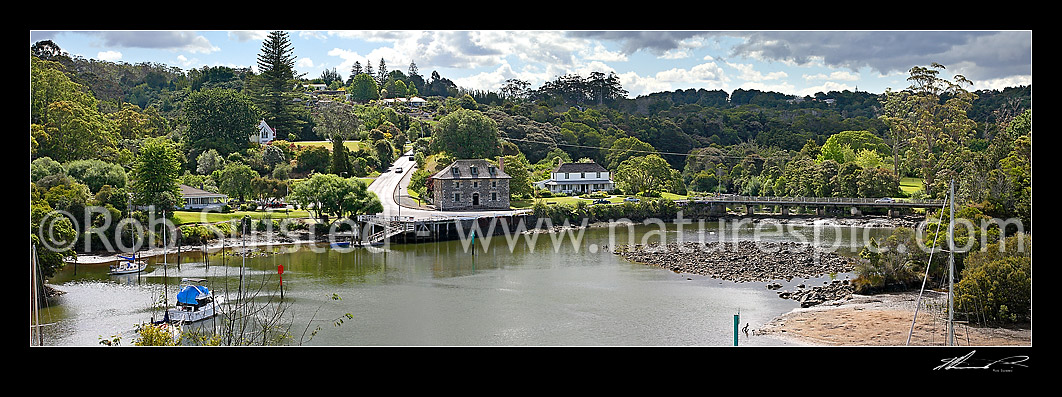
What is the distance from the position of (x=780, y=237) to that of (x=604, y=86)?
139ft

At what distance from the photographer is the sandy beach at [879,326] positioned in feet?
39.5

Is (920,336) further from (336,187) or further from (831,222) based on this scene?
(831,222)

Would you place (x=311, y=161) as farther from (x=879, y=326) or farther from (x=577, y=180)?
(x=879, y=326)

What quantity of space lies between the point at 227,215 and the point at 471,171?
→ 8895mm

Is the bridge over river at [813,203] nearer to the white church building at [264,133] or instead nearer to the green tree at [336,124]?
the green tree at [336,124]

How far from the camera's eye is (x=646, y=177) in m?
37.9

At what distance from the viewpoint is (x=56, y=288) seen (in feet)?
55.1

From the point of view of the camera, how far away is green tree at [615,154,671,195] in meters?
37.7

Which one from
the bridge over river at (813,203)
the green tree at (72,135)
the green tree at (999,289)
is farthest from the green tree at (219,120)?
the green tree at (999,289)

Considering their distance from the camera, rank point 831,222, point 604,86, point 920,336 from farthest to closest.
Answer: point 604,86 → point 831,222 → point 920,336

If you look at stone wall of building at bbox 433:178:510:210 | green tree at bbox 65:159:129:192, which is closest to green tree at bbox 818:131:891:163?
stone wall of building at bbox 433:178:510:210

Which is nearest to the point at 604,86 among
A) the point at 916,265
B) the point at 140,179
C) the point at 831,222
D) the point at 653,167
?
the point at 653,167

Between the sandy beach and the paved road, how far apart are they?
50.7ft
